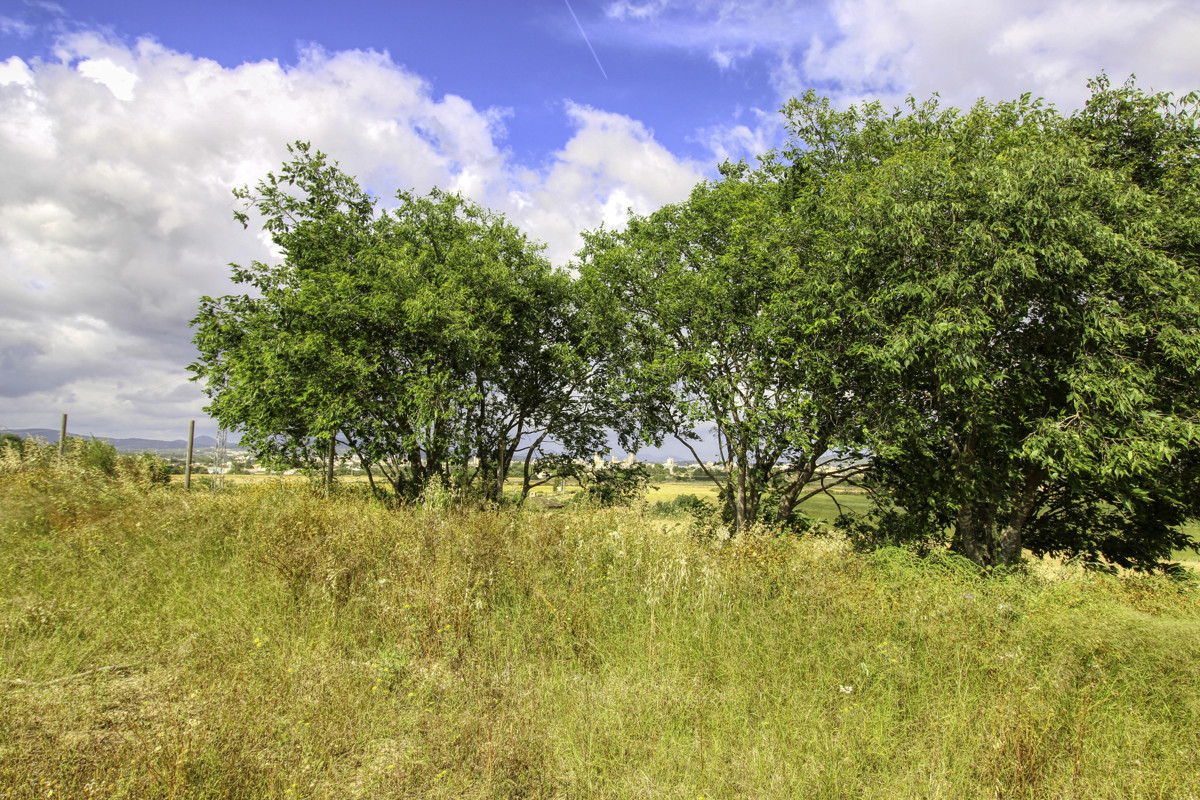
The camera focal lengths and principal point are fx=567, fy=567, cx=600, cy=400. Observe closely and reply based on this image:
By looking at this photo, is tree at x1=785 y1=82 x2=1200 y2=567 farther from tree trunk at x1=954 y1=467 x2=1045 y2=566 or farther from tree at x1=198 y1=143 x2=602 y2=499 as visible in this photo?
tree at x1=198 y1=143 x2=602 y2=499

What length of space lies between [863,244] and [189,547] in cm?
1122

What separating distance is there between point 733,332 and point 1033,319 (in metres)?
5.47

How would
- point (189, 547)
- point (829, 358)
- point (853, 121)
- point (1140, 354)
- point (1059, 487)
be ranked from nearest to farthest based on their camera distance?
point (189, 547), point (1140, 354), point (829, 358), point (1059, 487), point (853, 121)

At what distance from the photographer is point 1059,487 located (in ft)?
40.9

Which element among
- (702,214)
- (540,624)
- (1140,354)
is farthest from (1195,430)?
(702,214)

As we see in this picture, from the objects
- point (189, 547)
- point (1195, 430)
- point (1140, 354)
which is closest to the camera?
point (189, 547)

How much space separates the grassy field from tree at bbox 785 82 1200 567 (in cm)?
442

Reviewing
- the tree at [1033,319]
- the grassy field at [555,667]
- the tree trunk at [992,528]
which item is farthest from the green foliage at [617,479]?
the grassy field at [555,667]

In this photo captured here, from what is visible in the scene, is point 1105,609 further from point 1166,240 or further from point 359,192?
point 359,192

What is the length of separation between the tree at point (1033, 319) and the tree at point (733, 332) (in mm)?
1063

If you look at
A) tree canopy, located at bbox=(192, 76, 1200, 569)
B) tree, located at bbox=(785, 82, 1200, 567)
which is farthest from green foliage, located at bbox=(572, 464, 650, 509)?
tree, located at bbox=(785, 82, 1200, 567)

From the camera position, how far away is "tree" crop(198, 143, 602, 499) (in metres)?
14.1

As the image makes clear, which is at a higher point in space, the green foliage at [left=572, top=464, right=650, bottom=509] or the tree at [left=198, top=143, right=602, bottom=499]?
the tree at [left=198, top=143, right=602, bottom=499]

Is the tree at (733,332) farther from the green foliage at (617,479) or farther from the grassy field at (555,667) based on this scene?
the grassy field at (555,667)
